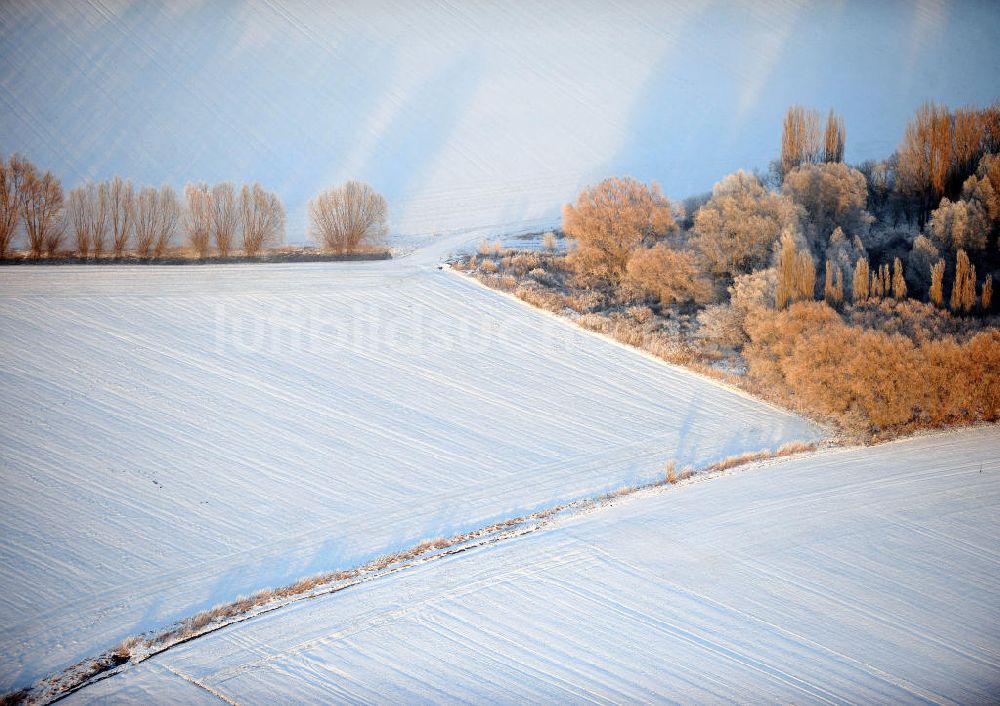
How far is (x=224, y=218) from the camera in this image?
30625 millimetres

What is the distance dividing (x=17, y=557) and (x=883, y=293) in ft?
75.0

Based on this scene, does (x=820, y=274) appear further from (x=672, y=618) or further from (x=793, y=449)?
(x=672, y=618)

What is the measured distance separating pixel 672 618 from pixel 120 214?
975 inches

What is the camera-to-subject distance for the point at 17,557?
1497 centimetres

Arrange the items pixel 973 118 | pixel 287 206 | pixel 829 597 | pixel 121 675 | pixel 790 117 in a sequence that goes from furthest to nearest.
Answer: pixel 287 206 < pixel 790 117 < pixel 973 118 < pixel 829 597 < pixel 121 675

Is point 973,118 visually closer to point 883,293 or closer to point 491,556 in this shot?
point 883,293

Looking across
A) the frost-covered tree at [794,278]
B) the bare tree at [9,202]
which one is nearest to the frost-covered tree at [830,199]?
the frost-covered tree at [794,278]

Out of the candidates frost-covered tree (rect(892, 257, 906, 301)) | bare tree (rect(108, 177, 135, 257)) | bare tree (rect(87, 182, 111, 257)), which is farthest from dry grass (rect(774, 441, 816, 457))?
bare tree (rect(87, 182, 111, 257))

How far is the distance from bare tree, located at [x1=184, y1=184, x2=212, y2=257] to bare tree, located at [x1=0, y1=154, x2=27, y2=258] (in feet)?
17.6

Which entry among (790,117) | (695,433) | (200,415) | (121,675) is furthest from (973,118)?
(121,675)

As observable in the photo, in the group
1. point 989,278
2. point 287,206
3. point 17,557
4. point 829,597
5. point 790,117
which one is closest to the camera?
point 829,597

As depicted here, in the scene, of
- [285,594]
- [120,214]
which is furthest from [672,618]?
[120,214]

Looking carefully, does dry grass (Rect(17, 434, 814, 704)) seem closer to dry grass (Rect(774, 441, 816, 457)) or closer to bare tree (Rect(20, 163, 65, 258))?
dry grass (Rect(774, 441, 816, 457))

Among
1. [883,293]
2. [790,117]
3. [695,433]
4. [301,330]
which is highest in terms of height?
[790,117]
